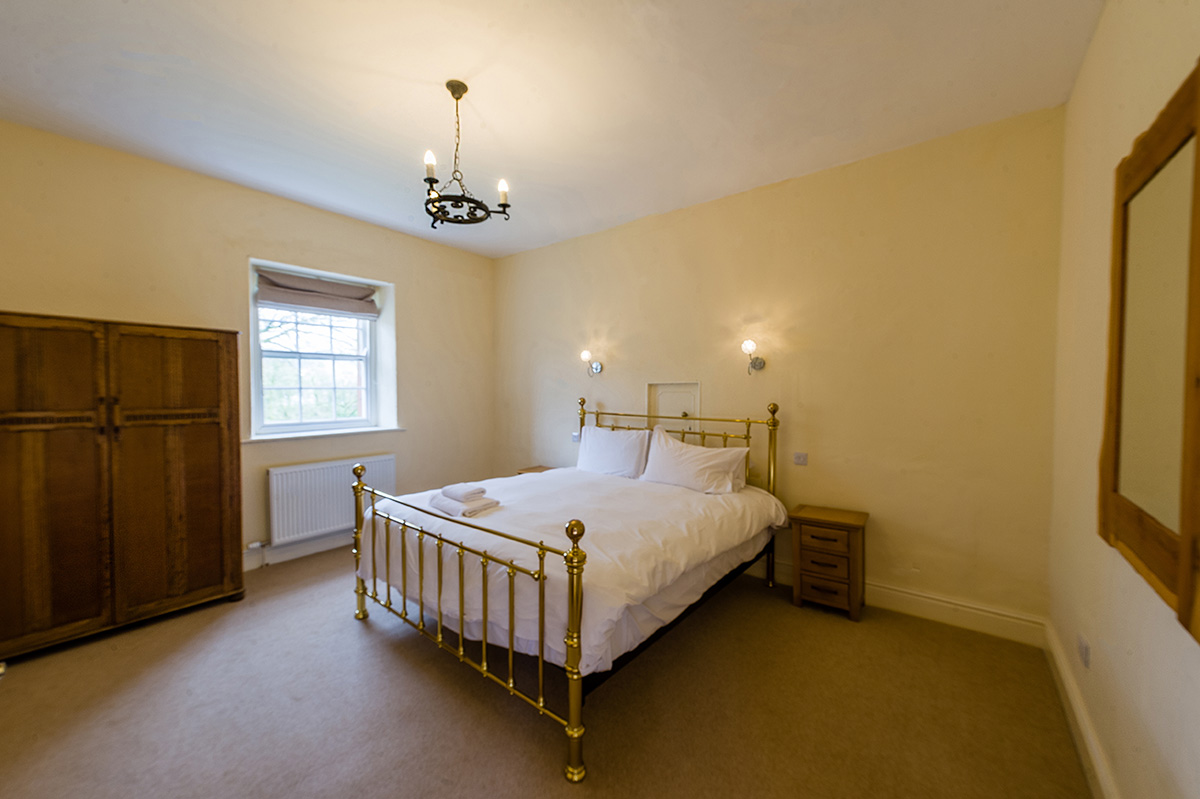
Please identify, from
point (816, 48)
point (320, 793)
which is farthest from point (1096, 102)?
point (320, 793)

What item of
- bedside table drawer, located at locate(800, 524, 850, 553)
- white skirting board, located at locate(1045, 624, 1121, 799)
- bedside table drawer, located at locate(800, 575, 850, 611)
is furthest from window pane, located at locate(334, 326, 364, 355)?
white skirting board, located at locate(1045, 624, 1121, 799)

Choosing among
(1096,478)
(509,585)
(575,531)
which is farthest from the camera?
(509,585)

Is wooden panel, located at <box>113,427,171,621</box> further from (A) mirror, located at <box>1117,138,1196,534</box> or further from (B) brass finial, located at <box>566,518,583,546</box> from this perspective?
(A) mirror, located at <box>1117,138,1196,534</box>

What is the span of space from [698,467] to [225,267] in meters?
3.98

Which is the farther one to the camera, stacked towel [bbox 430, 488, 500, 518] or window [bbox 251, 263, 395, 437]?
window [bbox 251, 263, 395, 437]

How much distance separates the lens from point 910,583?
2922 mm

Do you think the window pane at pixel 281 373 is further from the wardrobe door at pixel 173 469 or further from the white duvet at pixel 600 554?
the white duvet at pixel 600 554

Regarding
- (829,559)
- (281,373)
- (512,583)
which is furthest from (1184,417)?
(281,373)

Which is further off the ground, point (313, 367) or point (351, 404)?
point (313, 367)

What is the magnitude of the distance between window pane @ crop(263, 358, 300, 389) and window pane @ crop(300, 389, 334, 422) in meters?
0.13

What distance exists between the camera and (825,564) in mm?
2889

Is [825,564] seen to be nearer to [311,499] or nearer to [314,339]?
[311,499]

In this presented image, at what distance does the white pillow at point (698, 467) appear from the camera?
317cm

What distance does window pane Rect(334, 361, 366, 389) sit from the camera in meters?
4.42
